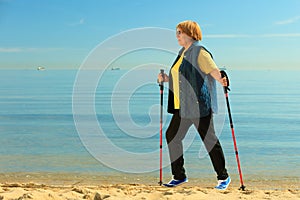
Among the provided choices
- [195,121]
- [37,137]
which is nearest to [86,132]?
[37,137]

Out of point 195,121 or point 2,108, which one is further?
point 2,108

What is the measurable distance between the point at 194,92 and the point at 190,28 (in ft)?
2.38

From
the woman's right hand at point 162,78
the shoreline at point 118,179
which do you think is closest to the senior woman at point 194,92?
the woman's right hand at point 162,78

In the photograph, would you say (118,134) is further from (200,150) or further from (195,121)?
(195,121)

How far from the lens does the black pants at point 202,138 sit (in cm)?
504

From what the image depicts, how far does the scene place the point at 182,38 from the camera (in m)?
5.15

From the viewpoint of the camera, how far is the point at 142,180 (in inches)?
271

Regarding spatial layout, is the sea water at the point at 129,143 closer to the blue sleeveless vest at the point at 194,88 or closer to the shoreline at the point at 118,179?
the shoreline at the point at 118,179

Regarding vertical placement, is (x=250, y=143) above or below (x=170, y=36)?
below

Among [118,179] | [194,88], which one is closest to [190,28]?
[194,88]

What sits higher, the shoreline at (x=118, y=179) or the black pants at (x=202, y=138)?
the black pants at (x=202, y=138)

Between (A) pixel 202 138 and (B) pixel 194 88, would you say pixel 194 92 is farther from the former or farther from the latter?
(A) pixel 202 138

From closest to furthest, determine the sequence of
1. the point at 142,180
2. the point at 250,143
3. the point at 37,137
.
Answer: the point at 142,180
the point at 250,143
the point at 37,137

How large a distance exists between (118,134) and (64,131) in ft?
4.89
